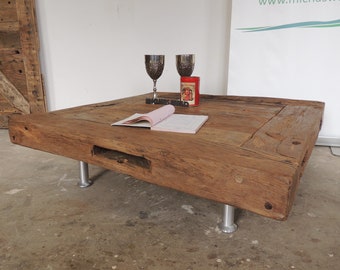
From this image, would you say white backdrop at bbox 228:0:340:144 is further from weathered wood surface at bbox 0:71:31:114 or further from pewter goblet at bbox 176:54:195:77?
weathered wood surface at bbox 0:71:31:114

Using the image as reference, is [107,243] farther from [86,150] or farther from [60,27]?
[60,27]

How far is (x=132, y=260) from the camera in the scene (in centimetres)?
83

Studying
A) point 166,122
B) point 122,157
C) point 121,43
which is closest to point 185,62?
point 166,122

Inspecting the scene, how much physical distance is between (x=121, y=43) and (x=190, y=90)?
1.21m

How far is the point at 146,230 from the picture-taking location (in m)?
0.97

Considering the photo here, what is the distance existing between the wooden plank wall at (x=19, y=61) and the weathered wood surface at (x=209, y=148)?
4.78ft

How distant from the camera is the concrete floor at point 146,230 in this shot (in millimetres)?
829

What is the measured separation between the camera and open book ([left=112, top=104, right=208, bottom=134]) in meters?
0.86

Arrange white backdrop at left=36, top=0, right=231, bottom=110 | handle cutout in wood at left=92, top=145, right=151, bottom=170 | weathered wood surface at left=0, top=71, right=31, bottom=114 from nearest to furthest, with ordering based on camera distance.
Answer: handle cutout in wood at left=92, top=145, right=151, bottom=170 < white backdrop at left=36, top=0, right=231, bottom=110 < weathered wood surface at left=0, top=71, right=31, bottom=114

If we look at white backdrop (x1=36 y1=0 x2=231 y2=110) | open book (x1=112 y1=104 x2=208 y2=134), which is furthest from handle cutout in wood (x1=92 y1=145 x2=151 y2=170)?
white backdrop (x1=36 y1=0 x2=231 y2=110)

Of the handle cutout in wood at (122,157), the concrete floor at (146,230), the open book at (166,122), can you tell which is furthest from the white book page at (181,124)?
the concrete floor at (146,230)

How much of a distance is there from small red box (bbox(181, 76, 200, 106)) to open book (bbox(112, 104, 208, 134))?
0.26 metres

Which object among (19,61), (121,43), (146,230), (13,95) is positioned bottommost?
(146,230)

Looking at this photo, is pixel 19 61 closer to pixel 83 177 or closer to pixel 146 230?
pixel 83 177
